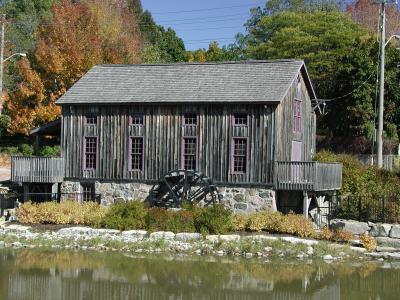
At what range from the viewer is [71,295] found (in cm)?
1903

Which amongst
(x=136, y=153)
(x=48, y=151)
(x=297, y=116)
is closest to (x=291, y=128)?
(x=297, y=116)

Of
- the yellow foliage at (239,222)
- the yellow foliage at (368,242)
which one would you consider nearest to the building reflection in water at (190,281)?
the yellow foliage at (368,242)

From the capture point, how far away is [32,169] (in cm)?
3347

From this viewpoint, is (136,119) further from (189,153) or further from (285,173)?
(285,173)

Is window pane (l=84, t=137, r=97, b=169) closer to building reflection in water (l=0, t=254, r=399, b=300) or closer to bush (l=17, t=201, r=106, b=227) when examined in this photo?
bush (l=17, t=201, r=106, b=227)

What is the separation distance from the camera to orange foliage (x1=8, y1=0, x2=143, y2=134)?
43.6m

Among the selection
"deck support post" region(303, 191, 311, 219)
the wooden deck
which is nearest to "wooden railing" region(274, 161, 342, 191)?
the wooden deck

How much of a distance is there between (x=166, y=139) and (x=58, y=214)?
629 centimetres

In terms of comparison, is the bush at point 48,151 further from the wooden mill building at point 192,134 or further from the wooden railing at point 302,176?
the wooden railing at point 302,176

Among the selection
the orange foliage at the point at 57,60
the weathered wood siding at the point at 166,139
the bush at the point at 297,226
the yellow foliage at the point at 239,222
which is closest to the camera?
the bush at the point at 297,226

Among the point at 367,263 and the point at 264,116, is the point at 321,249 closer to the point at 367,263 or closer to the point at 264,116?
the point at 367,263

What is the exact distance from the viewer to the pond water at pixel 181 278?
19422mm

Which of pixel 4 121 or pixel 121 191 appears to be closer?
pixel 121 191

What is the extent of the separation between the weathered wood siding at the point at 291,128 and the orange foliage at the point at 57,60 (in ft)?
50.5
